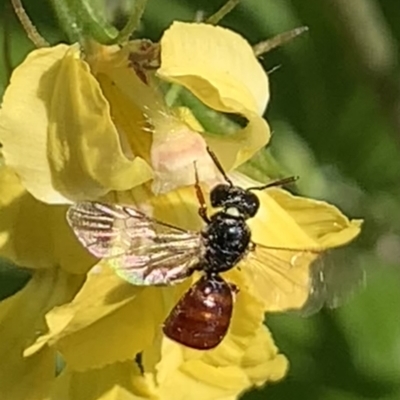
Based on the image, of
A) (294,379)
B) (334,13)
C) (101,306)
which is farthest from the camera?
(294,379)

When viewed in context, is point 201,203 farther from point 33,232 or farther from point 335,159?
point 335,159

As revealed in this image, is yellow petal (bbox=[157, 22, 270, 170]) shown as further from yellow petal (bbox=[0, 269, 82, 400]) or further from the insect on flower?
yellow petal (bbox=[0, 269, 82, 400])

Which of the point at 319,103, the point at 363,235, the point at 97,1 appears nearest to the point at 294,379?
the point at 363,235

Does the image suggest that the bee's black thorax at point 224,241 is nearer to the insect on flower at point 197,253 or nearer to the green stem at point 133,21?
the insect on flower at point 197,253

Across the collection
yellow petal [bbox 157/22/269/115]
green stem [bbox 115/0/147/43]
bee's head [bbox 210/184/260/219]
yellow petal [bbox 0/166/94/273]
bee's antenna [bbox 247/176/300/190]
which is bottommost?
bee's antenna [bbox 247/176/300/190]

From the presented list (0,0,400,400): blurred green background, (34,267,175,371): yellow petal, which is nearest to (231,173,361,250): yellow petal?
(34,267,175,371): yellow petal

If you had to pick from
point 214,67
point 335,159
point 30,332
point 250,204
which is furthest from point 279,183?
point 335,159

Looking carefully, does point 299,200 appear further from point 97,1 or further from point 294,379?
point 294,379
